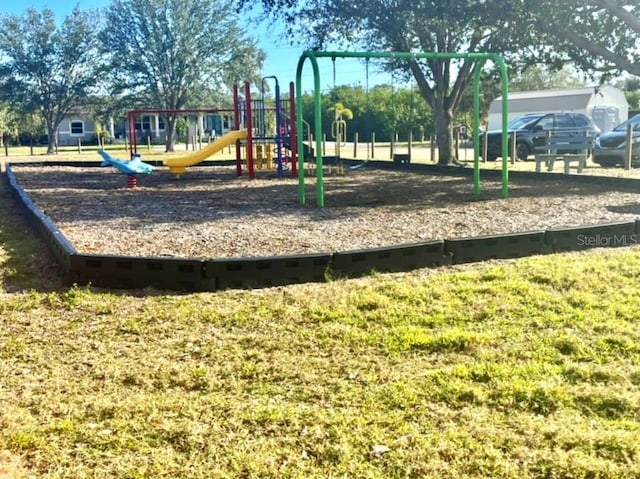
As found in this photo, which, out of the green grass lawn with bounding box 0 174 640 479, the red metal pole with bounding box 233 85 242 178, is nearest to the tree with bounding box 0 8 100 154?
the red metal pole with bounding box 233 85 242 178

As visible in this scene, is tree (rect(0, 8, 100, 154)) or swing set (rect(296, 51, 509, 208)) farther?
tree (rect(0, 8, 100, 154))

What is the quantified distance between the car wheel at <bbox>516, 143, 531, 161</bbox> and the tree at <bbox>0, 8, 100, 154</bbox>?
27546 mm

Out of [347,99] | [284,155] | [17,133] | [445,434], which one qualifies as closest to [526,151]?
[284,155]

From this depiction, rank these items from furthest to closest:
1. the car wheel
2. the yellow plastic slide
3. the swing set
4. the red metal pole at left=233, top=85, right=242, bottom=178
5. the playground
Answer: the car wheel → the red metal pole at left=233, top=85, right=242, bottom=178 → the yellow plastic slide → the swing set → the playground

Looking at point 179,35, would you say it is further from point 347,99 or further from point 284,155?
point 284,155

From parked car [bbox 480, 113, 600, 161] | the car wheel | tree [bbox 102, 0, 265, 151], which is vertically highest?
tree [bbox 102, 0, 265, 151]

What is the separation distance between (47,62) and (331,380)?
40.7 metres

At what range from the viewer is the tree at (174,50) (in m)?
36.8

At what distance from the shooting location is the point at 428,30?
16.9 meters

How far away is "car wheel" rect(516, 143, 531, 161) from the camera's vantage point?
21.8 m

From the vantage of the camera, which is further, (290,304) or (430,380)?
(290,304)

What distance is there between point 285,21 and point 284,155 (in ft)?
14.2

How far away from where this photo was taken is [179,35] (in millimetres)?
36812

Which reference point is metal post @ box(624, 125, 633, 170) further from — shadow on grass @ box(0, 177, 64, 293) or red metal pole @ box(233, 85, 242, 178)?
shadow on grass @ box(0, 177, 64, 293)
